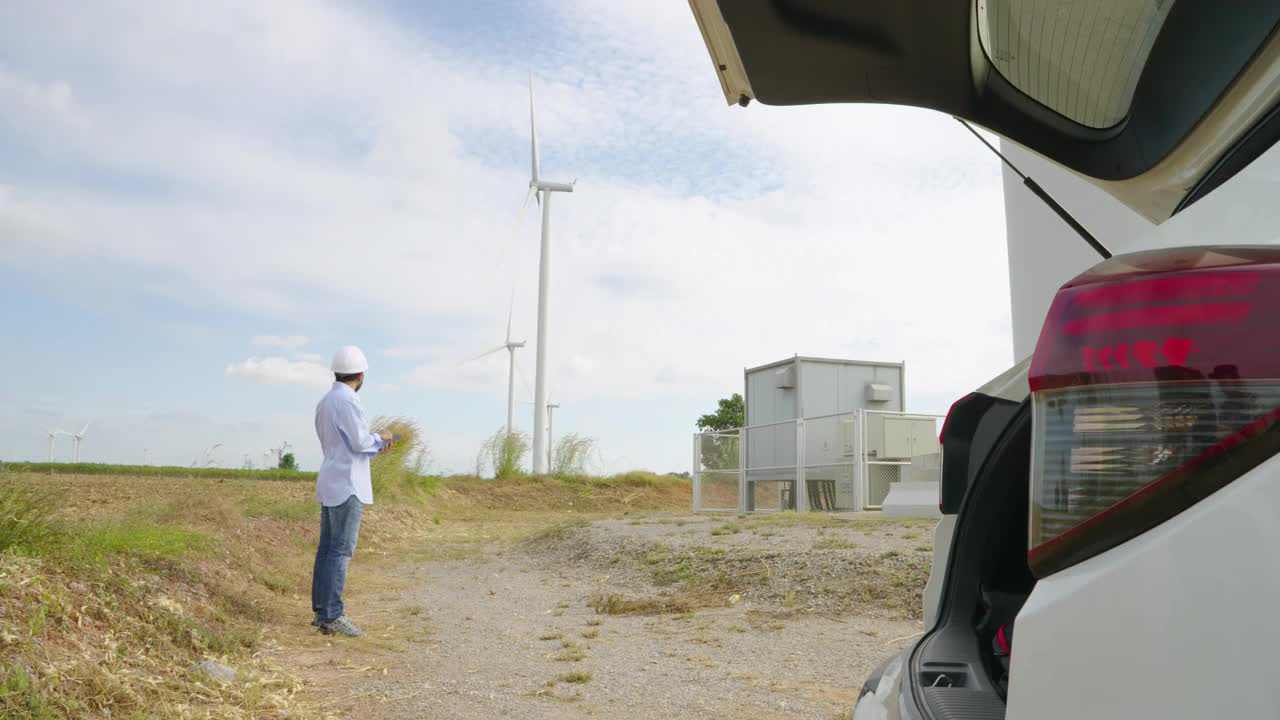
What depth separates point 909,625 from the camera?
6094 millimetres

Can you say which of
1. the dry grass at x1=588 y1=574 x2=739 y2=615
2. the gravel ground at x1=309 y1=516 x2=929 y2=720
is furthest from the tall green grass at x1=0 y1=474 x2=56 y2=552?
the dry grass at x1=588 y1=574 x2=739 y2=615

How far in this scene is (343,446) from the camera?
608cm

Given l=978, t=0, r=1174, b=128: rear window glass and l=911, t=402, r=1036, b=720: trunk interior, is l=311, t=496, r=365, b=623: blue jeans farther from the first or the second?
l=978, t=0, r=1174, b=128: rear window glass

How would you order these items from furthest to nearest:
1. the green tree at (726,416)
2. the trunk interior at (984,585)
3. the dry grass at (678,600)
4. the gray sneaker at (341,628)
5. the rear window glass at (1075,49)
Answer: the green tree at (726,416) → the dry grass at (678,600) → the gray sneaker at (341,628) → the rear window glass at (1075,49) → the trunk interior at (984,585)

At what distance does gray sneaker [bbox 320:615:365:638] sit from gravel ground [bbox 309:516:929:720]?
0.37m

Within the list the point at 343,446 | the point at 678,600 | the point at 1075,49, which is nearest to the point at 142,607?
the point at 343,446

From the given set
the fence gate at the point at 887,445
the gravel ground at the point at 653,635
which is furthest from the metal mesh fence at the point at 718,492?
the gravel ground at the point at 653,635

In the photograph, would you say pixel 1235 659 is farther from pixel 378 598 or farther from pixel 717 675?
pixel 378 598

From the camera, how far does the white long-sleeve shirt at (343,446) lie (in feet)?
19.5

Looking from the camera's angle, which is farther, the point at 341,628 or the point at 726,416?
the point at 726,416

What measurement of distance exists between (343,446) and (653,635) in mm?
2307

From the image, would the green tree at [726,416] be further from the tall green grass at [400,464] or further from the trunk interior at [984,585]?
the trunk interior at [984,585]

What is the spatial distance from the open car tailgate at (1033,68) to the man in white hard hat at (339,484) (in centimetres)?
411

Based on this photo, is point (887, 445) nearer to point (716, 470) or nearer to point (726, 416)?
point (716, 470)
